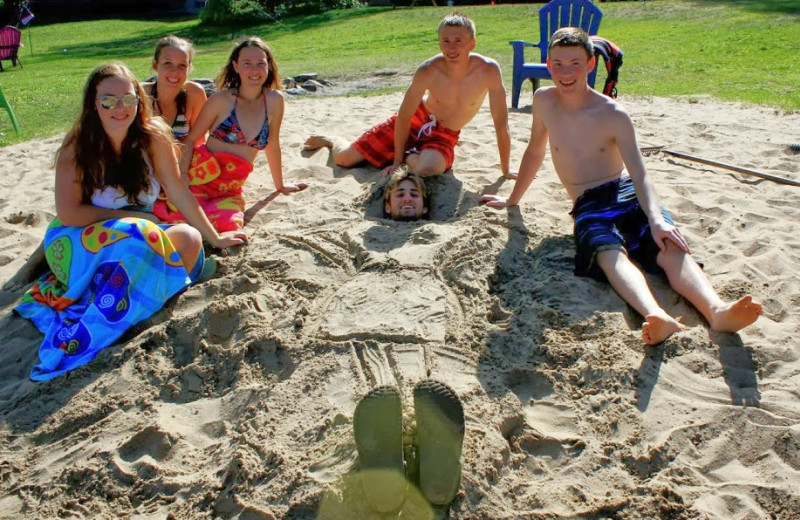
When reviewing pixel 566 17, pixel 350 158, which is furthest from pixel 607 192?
pixel 566 17

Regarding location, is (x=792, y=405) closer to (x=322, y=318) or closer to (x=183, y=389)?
(x=322, y=318)

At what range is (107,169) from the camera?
3.23 metres

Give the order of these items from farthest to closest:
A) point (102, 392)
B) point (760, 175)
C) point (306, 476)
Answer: point (760, 175) → point (102, 392) → point (306, 476)

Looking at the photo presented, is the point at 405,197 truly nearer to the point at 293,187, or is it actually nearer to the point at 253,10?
the point at 293,187

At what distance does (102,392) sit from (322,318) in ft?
3.14

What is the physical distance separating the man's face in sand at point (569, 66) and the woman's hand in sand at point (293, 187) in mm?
1895

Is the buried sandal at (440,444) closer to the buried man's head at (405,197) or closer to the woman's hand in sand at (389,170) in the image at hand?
the buried man's head at (405,197)

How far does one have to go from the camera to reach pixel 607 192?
3537 mm

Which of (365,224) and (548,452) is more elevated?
(365,224)

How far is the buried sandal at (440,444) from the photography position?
6.78 ft

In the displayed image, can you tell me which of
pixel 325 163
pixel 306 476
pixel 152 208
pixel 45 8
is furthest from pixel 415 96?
pixel 45 8

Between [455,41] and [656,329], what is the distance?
2.40m

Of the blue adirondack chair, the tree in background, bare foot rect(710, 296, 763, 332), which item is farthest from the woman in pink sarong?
the tree in background

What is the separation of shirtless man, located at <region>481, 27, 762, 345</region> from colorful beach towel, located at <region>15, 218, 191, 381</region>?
204 cm
